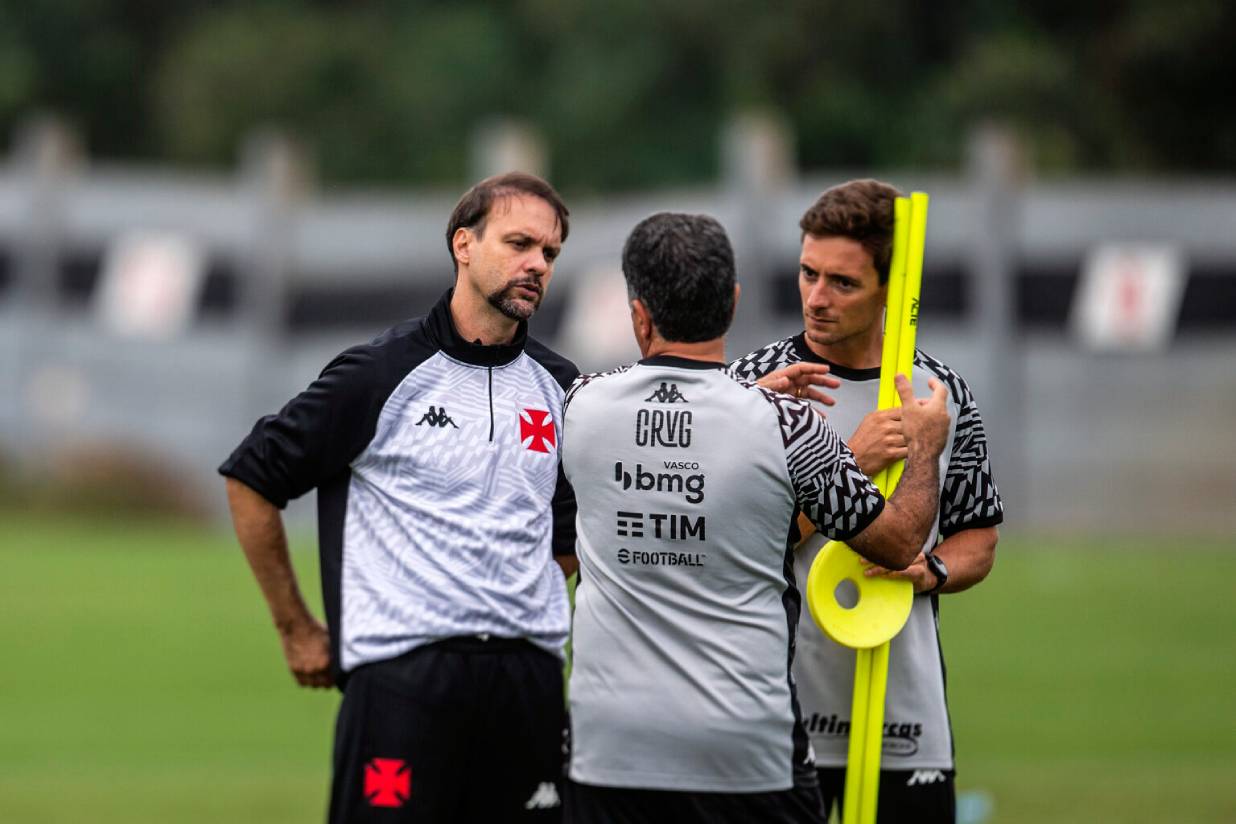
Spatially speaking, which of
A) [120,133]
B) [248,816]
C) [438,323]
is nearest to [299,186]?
[120,133]

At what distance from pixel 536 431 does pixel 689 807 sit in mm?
1060

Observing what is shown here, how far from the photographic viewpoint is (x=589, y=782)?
422 cm

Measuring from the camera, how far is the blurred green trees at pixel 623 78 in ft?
110

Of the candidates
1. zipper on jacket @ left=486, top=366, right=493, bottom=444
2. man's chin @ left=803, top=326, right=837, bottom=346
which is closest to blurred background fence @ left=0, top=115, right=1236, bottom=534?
man's chin @ left=803, top=326, right=837, bottom=346

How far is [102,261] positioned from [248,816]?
24318 millimetres

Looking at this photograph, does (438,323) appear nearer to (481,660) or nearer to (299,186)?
(481,660)

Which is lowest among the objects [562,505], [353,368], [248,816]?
[248,816]

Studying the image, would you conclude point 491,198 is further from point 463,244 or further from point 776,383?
point 776,383

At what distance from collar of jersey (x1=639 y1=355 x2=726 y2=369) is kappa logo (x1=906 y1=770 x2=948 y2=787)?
1.18m

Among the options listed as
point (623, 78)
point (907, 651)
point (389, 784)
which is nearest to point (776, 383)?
point (907, 651)

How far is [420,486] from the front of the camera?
472 centimetres

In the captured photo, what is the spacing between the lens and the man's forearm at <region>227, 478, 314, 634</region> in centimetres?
478

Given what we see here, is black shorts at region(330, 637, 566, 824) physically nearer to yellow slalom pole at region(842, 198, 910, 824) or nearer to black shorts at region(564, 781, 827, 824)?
black shorts at region(564, 781, 827, 824)

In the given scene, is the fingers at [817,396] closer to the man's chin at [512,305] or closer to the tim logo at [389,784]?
the man's chin at [512,305]
